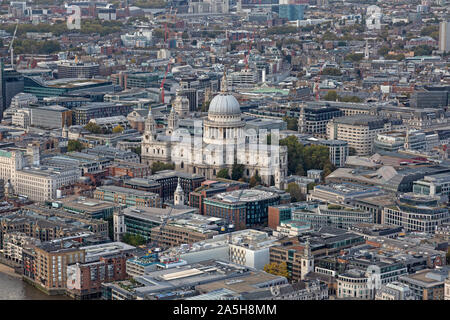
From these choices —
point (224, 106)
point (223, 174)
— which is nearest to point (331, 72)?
point (224, 106)

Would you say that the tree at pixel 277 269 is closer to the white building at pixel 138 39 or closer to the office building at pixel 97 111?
the office building at pixel 97 111

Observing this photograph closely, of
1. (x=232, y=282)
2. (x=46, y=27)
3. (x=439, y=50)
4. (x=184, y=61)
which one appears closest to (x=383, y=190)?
(x=232, y=282)

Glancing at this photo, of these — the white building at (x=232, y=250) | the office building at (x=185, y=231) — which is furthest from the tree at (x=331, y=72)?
the white building at (x=232, y=250)

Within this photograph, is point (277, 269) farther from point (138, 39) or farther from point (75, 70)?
point (138, 39)

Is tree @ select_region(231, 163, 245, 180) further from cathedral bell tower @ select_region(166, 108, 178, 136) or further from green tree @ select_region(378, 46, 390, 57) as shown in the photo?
green tree @ select_region(378, 46, 390, 57)

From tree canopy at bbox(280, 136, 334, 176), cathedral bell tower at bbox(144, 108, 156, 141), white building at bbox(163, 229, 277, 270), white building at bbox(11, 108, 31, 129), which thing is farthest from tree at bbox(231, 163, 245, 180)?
white building at bbox(11, 108, 31, 129)
